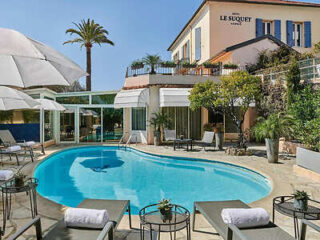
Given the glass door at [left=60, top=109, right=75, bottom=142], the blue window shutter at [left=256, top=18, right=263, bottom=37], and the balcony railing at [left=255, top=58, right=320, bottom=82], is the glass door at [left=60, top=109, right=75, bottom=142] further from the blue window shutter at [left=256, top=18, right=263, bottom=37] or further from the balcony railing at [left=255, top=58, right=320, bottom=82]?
the blue window shutter at [left=256, top=18, right=263, bottom=37]

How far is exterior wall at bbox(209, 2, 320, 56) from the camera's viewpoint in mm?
30453

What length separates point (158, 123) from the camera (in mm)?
21562

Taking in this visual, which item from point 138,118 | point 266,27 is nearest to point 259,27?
point 266,27

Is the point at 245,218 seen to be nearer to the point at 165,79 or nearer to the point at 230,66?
the point at 165,79

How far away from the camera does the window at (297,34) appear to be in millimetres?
32531

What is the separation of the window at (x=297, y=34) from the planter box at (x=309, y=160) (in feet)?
87.0

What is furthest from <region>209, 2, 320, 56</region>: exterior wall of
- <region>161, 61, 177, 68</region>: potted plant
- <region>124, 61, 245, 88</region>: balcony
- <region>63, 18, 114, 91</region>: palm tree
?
<region>63, 18, 114, 91</region>: palm tree

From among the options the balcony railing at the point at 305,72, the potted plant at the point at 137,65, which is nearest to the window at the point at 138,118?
the potted plant at the point at 137,65

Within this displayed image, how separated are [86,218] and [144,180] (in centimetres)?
841

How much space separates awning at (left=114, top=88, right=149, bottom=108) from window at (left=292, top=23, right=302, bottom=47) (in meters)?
23.0

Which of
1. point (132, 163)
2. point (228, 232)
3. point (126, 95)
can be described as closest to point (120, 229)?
point (228, 232)

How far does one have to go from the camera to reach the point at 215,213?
5.23 m

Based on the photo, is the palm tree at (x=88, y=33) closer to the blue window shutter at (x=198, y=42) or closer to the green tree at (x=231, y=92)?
the blue window shutter at (x=198, y=42)

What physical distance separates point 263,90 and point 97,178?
622 inches
